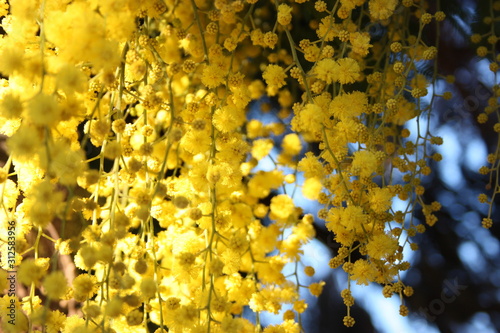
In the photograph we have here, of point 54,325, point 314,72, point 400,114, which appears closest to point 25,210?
point 54,325

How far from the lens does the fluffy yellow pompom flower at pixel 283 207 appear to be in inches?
17.6

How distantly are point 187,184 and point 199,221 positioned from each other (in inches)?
1.7

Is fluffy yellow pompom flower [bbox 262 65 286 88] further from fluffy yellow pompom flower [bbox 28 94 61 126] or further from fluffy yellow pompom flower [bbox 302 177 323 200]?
fluffy yellow pompom flower [bbox 28 94 61 126]

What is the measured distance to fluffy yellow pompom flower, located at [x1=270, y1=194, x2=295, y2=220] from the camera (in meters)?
0.45

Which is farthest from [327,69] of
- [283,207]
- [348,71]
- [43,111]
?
[43,111]

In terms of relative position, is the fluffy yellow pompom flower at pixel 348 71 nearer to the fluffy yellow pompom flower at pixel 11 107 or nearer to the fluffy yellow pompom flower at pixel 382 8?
the fluffy yellow pompom flower at pixel 382 8

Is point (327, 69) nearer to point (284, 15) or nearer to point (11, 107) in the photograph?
point (284, 15)

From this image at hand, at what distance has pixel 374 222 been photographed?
19.3 inches

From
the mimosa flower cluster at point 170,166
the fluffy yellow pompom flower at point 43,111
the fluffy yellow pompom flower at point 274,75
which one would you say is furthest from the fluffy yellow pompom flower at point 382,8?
the fluffy yellow pompom flower at point 43,111

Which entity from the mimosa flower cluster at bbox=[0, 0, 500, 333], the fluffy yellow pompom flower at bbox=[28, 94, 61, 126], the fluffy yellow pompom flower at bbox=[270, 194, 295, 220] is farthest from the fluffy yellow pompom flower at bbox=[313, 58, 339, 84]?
the fluffy yellow pompom flower at bbox=[28, 94, 61, 126]

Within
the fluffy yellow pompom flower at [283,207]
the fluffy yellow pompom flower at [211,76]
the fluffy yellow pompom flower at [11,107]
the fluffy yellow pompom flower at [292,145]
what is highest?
the fluffy yellow pompom flower at [211,76]

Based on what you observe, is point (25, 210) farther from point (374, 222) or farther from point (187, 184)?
point (374, 222)

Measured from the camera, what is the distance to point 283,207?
1.48ft

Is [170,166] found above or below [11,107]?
above
